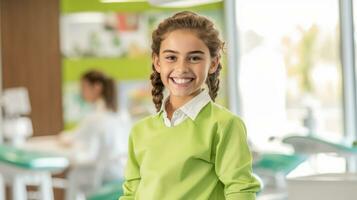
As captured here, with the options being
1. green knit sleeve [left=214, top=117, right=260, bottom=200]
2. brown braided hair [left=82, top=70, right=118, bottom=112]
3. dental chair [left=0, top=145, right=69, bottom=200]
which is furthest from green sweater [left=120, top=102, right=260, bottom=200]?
brown braided hair [left=82, top=70, right=118, bottom=112]

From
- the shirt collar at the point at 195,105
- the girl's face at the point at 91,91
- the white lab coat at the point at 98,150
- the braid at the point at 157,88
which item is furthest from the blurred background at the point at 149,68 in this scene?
the shirt collar at the point at 195,105

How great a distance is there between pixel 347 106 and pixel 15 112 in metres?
2.59

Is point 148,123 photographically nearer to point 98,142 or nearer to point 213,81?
point 213,81

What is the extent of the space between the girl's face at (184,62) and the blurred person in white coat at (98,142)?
4.73 metres

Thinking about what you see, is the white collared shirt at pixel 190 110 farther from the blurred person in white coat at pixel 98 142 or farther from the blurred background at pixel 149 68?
the blurred person in white coat at pixel 98 142

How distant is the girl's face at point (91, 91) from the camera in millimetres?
6855

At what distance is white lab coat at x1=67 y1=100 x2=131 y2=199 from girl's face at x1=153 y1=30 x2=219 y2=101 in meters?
4.67

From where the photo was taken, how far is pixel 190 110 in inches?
73.9

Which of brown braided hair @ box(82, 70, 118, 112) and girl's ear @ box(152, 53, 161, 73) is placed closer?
girl's ear @ box(152, 53, 161, 73)

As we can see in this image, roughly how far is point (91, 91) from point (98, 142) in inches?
16.5

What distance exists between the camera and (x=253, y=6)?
7555mm

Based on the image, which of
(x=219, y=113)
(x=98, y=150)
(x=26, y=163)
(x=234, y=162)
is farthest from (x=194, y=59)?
(x=98, y=150)

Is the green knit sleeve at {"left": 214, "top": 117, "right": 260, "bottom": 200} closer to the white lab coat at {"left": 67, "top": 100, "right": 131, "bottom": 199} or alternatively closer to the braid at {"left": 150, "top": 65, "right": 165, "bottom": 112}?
the braid at {"left": 150, "top": 65, "right": 165, "bottom": 112}

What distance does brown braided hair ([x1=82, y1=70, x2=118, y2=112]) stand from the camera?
686 centimetres
